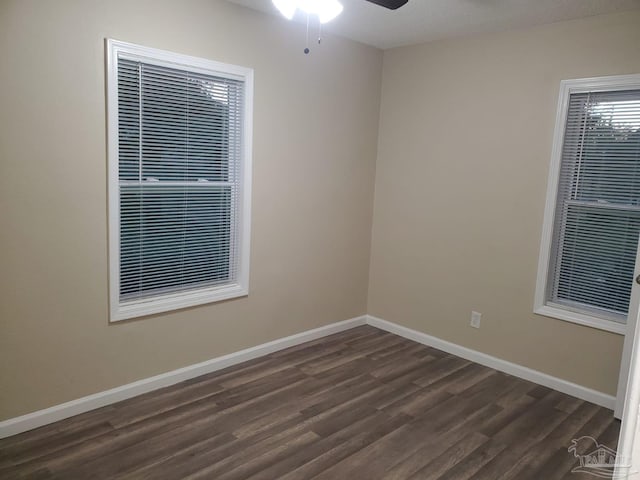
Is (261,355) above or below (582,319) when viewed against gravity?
Result: below

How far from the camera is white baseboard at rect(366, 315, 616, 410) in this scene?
10.8 feet

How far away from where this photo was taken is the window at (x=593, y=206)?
3.14m

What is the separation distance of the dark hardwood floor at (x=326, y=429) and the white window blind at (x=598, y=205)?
762 mm

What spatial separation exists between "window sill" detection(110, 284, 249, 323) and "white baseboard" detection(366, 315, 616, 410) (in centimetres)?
154

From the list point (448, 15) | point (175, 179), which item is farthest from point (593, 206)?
point (175, 179)

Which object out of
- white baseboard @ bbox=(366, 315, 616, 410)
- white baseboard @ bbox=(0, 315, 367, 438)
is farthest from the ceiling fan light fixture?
white baseboard @ bbox=(366, 315, 616, 410)

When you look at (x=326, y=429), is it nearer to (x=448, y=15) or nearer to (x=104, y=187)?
(x=104, y=187)

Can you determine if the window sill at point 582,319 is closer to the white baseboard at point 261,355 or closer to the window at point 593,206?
the window at point 593,206

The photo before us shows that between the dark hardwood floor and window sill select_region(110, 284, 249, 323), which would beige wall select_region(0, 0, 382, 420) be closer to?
window sill select_region(110, 284, 249, 323)

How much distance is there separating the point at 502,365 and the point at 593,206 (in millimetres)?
1354

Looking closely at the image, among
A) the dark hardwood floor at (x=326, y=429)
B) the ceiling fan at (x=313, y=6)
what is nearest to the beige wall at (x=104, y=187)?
the dark hardwood floor at (x=326, y=429)

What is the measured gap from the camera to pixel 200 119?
324 cm

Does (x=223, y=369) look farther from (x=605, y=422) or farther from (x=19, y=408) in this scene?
(x=605, y=422)

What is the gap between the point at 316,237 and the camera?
13.4 ft
